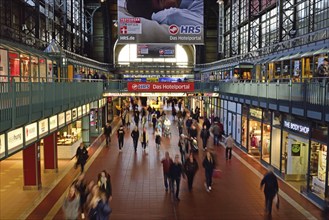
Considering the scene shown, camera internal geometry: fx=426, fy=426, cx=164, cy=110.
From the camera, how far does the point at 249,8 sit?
130 feet

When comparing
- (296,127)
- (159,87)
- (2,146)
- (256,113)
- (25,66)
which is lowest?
(296,127)

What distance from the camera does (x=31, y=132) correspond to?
11391 millimetres

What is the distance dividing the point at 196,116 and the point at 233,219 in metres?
25.8

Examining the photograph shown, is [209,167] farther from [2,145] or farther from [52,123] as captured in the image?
[2,145]

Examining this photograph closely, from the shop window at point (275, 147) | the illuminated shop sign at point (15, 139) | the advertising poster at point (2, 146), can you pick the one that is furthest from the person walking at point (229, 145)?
the advertising poster at point (2, 146)

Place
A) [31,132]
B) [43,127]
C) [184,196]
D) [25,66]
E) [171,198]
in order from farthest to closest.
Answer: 1. [25,66]
2. [184,196]
3. [171,198]
4. [43,127]
5. [31,132]

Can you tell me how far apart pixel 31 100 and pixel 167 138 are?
1822cm

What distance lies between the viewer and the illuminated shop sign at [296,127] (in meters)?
14.5

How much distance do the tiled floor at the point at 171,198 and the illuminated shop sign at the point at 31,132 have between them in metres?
2.28

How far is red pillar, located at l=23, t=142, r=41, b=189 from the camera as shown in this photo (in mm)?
14977

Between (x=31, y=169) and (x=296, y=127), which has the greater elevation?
(x=296, y=127)

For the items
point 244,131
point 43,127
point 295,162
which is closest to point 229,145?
point 244,131

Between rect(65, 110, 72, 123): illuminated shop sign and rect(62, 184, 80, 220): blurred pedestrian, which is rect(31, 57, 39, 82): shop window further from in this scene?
rect(62, 184, 80, 220): blurred pedestrian

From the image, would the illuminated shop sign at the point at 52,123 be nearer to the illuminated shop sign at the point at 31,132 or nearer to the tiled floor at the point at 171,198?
the illuminated shop sign at the point at 31,132
